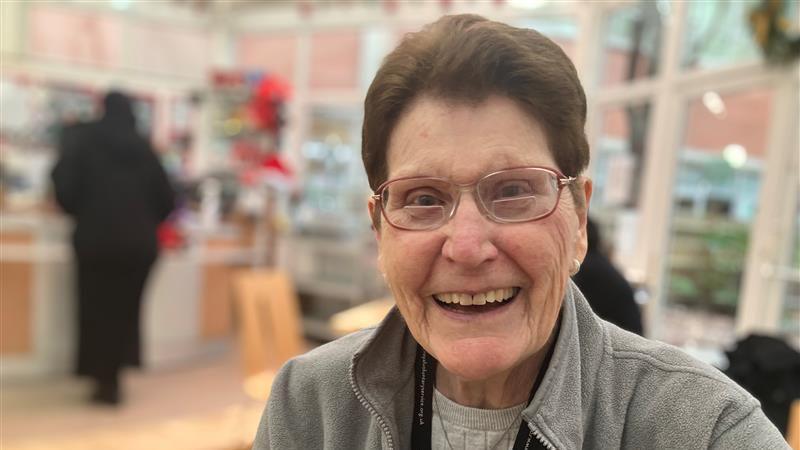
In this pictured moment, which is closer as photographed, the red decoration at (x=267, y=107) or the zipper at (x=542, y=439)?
the zipper at (x=542, y=439)

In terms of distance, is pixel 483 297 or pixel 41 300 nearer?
pixel 483 297

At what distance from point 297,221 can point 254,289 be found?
2.83 metres

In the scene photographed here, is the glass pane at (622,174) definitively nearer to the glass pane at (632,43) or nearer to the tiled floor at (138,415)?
the glass pane at (632,43)

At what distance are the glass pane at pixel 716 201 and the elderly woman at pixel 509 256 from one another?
8.54 feet

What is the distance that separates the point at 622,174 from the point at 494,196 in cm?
363

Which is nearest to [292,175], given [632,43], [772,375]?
[632,43]

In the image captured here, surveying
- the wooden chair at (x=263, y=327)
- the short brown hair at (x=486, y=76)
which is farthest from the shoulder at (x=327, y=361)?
the wooden chair at (x=263, y=327)

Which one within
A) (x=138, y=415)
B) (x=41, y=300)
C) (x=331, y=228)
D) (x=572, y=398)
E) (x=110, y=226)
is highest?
(x=572, y=398)

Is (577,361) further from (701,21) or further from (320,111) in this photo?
(320,111)

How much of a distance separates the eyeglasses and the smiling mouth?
3.7 inches

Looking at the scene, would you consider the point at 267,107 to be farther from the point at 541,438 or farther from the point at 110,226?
Result: the point at 541,438

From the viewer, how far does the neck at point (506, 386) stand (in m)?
0.91

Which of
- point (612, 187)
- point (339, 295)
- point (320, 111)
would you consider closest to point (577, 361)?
point (612, 187)

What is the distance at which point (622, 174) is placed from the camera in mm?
4172
